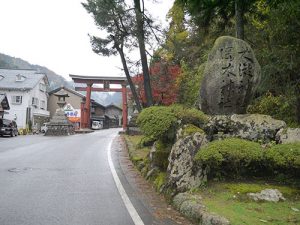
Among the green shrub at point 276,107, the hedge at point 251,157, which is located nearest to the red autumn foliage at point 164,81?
the green shrub at point 276,107

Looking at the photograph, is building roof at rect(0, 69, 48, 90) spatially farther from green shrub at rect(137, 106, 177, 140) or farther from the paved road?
green shrub at rect(137, 106, 177, 140)

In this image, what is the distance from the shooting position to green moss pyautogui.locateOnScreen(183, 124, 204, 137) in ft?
24.4

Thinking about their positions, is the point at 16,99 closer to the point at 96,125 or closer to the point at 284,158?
the point at 96,125

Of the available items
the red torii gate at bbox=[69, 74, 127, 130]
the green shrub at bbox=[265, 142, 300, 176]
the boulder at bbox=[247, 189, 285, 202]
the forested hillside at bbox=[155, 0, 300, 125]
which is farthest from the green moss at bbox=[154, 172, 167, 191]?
the red torii gate at bbox=[69, 74, 127, 130]

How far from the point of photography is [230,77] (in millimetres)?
8852

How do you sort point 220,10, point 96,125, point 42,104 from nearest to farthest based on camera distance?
point 220,10 < point 42,104 < point 96,125

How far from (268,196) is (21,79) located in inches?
1859

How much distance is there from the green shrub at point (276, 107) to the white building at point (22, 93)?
3853cm

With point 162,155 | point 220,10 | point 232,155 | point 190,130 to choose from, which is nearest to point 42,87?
point 220,10

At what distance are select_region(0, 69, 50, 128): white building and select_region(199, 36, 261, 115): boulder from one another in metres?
41.4

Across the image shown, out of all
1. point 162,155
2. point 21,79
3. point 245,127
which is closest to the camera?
point 245,127

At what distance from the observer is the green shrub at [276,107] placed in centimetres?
1283

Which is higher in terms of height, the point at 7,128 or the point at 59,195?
the point at 7,128

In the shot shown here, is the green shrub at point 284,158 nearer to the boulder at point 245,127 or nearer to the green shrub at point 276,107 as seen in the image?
the boulder at point 245,127
